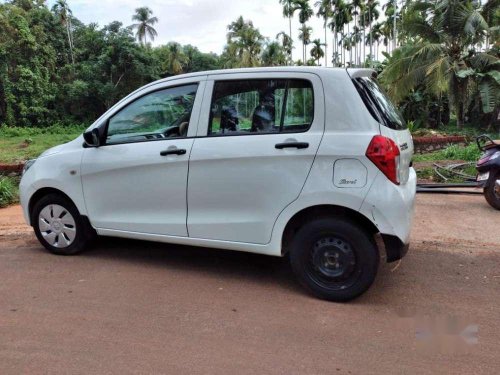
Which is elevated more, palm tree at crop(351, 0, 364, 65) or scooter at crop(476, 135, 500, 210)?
palm tree at crop(351, 0, 364, 65)

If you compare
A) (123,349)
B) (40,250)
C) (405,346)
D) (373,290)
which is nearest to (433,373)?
(405,346)

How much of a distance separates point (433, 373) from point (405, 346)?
1.08ft

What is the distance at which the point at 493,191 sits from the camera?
655cm

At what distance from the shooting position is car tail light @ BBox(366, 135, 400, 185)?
3.51m

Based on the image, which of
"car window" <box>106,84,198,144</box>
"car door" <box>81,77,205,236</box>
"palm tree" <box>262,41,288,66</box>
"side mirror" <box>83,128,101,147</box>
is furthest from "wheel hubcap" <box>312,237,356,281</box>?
"palm tree" <box>262,41,288,66</box>

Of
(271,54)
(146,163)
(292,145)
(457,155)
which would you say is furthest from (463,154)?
(271,54)

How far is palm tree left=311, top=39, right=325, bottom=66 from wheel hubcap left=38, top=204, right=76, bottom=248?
4846 cm

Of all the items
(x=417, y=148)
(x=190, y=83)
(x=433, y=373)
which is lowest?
(x=433, y=373)

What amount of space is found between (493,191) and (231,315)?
4738 millimetres

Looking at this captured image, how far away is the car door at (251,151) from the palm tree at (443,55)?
13.4m

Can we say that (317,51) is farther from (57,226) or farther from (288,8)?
(57,226)

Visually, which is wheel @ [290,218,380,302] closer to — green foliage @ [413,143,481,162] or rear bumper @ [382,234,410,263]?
rear bumper @ [382,234,410,263]

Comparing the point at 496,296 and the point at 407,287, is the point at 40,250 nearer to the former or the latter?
the point at 407,287

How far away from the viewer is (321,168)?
12.0 ft
